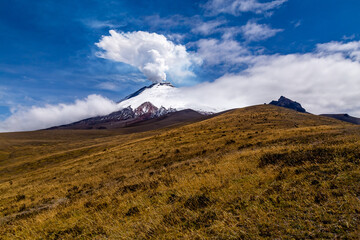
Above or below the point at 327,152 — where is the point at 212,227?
below

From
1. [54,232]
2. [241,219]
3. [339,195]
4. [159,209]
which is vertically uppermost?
[339,195]

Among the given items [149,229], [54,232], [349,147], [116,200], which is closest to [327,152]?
[349,147]

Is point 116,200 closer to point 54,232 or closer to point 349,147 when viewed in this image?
point 54,232

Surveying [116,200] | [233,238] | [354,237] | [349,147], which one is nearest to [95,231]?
[116,200]

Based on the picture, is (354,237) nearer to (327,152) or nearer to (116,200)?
(327,152)

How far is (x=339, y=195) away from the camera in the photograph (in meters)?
5.22

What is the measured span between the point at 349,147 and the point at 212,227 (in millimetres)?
10154

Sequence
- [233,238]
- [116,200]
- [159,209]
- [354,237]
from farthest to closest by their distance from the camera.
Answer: [116,200] → [159,209] → [233,238] → [354,237]

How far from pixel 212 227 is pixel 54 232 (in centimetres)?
676

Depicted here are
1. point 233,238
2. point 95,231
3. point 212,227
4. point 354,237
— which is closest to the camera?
point 354,237

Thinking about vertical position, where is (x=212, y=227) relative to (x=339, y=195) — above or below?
below

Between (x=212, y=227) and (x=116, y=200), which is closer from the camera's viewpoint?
(x=212, y=227)

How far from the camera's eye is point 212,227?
4770 millimetres

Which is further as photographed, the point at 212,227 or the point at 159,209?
the point at 159,209
